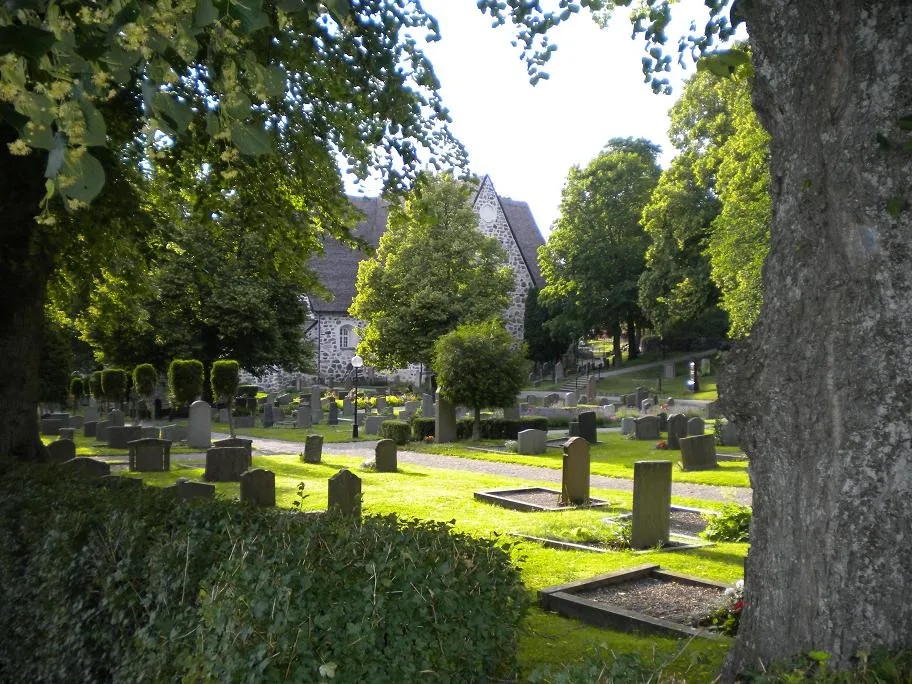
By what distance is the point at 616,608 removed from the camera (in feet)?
21.5

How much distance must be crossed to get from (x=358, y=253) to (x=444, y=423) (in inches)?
1192

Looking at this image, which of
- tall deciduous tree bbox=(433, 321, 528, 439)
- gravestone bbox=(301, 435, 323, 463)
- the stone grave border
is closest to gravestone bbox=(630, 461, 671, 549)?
the stone grave border

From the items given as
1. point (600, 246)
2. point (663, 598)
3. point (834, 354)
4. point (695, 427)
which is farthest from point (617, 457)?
point (600, 246)

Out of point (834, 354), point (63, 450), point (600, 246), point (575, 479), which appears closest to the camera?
point (834, 354)

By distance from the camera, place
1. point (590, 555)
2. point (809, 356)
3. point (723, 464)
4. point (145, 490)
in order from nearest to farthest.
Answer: point (809, 356)
point (145, 490)
point (590, 555)
point (723, 464)

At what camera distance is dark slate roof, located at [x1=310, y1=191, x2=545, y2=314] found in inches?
2069

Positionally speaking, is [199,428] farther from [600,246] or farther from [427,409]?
[600,246]

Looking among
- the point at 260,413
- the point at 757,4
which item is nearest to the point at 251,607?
the point at 757,4

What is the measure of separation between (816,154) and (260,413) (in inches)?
1390

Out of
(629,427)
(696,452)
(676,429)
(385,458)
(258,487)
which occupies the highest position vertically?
(676,429)

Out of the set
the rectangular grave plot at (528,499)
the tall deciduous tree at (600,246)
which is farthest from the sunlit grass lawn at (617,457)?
the tall deciduous tree at (600,246)

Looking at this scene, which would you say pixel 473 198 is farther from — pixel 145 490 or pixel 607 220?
pixel 145 490

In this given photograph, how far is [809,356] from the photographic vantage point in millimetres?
3994

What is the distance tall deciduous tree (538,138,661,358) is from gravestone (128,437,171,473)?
3331 cm
